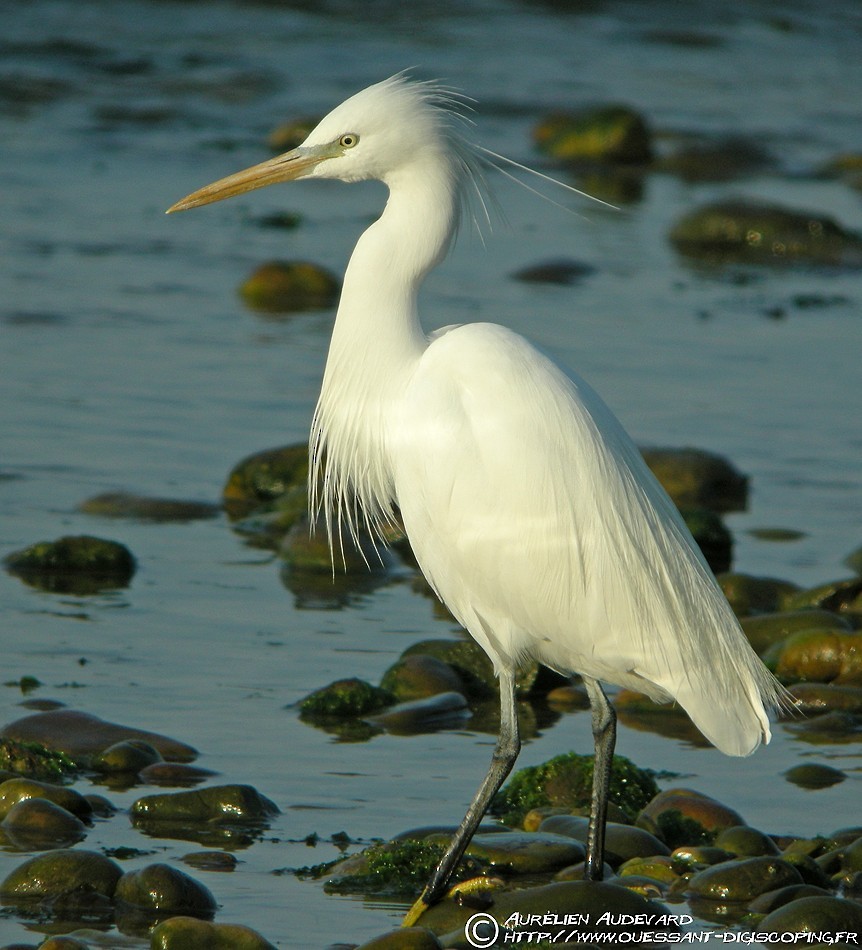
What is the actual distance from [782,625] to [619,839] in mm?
1902

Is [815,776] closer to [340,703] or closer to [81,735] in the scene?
[340,703]

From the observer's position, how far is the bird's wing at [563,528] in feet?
15.4

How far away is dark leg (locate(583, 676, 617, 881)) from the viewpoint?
14.7 feet

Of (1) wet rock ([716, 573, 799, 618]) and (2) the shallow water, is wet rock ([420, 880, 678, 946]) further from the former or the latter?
(1) wet rock ([716, 573, 799, 618])

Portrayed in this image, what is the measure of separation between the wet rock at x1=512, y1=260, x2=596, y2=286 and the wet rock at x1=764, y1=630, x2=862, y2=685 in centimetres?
608

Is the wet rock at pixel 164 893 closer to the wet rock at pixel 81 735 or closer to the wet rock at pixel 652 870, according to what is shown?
the wet rock at pixel 81 735

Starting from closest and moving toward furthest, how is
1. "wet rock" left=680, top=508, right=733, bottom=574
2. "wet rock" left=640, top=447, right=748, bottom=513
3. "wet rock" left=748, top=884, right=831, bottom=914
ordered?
"wet rock" left=748, top=884, right=831, bottom=914, "wet rock" left=680, top=508, right=733, bottom=574, "wet rock" left=640, top=447, right=748, bottom=513

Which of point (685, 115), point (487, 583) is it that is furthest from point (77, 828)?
point (685, 115)

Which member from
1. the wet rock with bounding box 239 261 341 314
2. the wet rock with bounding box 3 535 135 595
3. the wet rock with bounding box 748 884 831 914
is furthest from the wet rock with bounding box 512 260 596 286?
the wet rock with bounding box 748 884 831 914

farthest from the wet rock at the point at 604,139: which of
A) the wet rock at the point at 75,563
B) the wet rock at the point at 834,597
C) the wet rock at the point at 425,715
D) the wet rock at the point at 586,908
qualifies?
the wet rock at the point at 586,908

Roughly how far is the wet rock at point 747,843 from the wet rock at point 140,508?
366 cm

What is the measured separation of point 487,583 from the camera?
486 centimetres

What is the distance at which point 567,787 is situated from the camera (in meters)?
A: 5.29

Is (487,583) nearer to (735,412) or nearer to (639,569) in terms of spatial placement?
(639,569)
